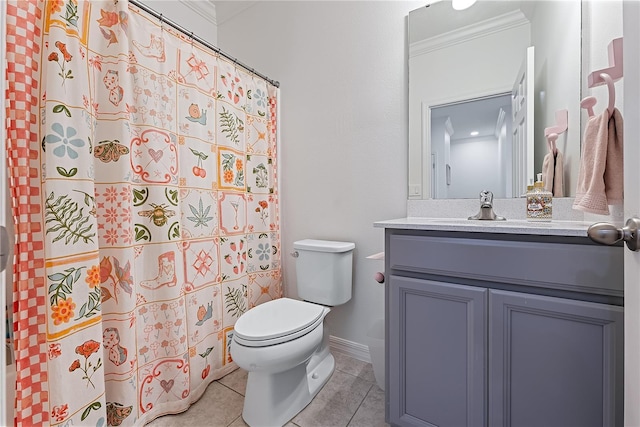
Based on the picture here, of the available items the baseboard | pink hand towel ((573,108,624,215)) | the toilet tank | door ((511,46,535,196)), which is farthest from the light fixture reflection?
the baseboard

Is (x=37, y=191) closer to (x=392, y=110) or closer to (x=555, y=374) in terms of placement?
(x=392, y=110)

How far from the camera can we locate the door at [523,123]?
1332mm

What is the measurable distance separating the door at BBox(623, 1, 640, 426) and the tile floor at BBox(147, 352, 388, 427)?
0.97 meters

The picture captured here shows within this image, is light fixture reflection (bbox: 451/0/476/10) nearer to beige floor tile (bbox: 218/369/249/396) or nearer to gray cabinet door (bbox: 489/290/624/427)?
gray cabinet door (bbox: 489/290/624/427)

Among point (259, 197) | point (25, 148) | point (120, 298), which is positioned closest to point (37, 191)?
point (25, 148)

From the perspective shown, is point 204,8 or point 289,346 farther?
point 204,8

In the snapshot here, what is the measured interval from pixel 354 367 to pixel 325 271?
0.61 metres

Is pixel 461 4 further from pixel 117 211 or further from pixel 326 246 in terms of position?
pixel 117 211

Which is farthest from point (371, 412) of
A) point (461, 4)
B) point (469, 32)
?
point (461, 4)

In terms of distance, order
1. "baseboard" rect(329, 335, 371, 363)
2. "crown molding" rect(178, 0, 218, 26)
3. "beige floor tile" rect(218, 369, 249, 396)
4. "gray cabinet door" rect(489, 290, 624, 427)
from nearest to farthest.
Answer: "gray cabinet door" rect(489, 290, 624, 427), "beige floor tile" rect(218, 369, 249, 396), "baseboard" rect(329, 335, 371, 363), "crown molding" rect(178, 0, 218, 26)

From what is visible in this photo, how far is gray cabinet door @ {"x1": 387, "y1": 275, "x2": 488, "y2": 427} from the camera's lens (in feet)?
3.17

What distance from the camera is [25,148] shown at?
0.97 m

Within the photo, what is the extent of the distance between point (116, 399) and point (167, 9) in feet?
7.94

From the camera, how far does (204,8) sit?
2.26 meters
